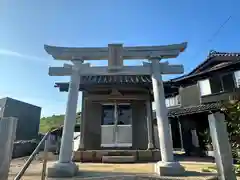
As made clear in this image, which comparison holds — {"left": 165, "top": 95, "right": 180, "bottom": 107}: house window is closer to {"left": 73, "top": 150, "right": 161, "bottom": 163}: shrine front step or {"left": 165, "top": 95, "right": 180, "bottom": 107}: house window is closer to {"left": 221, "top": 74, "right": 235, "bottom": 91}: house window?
{"left": 221, "top": 74, "right": 235, "bottom": 91}: house window

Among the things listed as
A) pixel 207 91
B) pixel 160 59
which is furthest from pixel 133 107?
pixel 207 91

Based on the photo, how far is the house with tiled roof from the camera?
44.7 ft

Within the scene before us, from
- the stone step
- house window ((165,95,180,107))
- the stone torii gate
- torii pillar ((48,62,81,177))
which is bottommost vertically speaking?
the stone step

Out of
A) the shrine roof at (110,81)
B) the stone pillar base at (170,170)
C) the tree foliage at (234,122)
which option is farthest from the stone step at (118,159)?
the tree foliage at (234,122)

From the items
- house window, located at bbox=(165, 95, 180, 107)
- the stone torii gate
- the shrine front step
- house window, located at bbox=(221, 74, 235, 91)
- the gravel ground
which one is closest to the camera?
the gravel ground

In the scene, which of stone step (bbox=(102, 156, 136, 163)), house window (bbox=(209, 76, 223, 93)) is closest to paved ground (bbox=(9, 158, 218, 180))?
stone step (bbox=(102, 156, 136, 163))

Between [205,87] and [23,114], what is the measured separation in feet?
61.6

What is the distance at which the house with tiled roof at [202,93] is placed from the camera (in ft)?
44.7

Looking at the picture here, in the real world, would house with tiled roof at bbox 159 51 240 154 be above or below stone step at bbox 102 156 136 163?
above

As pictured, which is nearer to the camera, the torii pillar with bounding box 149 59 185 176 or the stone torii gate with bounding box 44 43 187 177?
the torii pillar with bounding box 149 59 185 176

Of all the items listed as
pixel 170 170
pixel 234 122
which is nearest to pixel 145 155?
pixel 170 170

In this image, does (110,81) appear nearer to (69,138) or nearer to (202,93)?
(69,138)

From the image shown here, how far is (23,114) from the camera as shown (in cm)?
1961

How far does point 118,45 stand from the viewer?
251 inches
